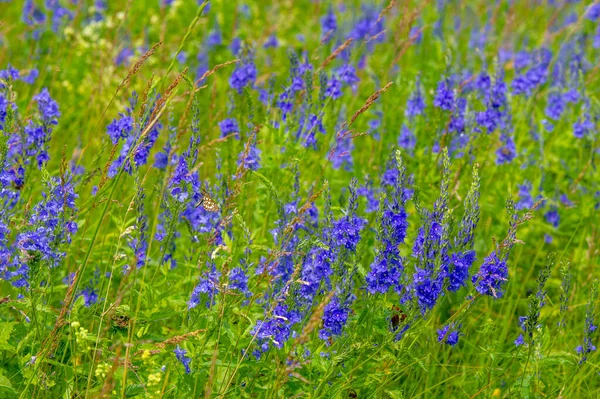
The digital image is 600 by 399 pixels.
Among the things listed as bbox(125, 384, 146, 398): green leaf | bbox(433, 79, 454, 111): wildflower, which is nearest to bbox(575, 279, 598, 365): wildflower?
bbox(125, 384, 146, 398): green leaf

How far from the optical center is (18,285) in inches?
115

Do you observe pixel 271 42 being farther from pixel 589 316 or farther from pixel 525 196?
pixel 589 316

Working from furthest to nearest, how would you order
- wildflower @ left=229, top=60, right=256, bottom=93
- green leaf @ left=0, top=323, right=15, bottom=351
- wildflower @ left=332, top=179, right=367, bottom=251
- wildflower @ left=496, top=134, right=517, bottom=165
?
1. wildflower @ left=496, top=134, right=517, bottom=165
2. wildflower @ left=229, top=60, right=256, bottom=93
3. wildflower @ left=332, top=179, right=367, bottom=251
4. green leaf @ left=0, top=323, right=15, bottom=351

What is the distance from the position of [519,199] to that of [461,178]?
55 cm

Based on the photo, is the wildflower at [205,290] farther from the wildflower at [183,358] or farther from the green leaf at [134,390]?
the green leaf at [134,390]

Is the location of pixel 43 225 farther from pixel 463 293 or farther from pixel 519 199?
pixel 519 199

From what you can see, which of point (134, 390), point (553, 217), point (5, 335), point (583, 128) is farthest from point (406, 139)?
point (5, 335)

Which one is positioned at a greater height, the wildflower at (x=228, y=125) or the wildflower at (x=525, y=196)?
the wildflower at (x=525, y=196)

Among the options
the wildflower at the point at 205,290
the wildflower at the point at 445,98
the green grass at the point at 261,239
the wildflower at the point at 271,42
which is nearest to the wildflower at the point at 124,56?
the green grass at the point at 261,239

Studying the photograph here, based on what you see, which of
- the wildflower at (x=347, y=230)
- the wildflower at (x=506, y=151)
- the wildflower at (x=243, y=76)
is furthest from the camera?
the wildflower at (x=506, y=151)

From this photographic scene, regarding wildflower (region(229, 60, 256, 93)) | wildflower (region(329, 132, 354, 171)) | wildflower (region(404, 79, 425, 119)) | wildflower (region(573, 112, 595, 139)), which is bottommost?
wildflower (region(229, 60, 256, 93))

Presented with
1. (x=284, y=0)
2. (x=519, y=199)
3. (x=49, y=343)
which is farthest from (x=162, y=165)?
(x=284, y=0)

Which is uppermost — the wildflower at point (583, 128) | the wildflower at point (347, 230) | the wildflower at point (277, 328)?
the wildflower at point (583, 128)

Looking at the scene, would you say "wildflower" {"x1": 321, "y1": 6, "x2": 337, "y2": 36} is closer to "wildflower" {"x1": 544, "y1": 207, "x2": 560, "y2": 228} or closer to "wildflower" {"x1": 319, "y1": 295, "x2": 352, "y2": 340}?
"wildflower" {"x1": 544, "y1": 207, "x2": 560, "y2": 228}
